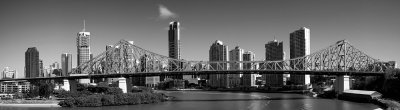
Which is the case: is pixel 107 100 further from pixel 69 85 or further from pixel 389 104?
pixel 389 104

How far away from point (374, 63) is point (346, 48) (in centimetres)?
564

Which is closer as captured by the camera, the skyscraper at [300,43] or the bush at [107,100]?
the bush at [107,100]

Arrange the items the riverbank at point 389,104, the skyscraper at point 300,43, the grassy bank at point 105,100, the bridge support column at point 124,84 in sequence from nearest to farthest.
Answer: the riverbank at point 389,104 < the grassy bank at point 105,100 < the bridge support column at point 124,84 < the skyscraper at point 300,43

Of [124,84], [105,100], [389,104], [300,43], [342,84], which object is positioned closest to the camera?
[389,104]

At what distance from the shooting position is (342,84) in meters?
71.3

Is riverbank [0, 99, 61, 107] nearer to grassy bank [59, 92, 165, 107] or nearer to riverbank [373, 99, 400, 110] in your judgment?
grassy bank [59, 92, 165, 107]

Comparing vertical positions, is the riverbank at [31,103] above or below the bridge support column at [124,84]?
below

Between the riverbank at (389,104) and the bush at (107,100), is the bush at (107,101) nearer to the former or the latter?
the bush at (107,100)

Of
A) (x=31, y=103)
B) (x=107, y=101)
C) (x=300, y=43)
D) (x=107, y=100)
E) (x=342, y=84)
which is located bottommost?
(x=31, y=103)

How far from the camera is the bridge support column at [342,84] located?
231 ft

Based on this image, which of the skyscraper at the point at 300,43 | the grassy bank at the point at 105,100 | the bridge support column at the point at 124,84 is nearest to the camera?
the grassy bank at the point at 105,100

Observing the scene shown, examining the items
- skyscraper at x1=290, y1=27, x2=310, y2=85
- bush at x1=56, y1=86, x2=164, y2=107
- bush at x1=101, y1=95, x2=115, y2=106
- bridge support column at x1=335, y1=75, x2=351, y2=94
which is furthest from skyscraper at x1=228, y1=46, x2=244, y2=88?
bush at x1=101, y1=95, x2=115, y2=106

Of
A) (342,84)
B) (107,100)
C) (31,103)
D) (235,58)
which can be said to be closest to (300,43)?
(235,58)

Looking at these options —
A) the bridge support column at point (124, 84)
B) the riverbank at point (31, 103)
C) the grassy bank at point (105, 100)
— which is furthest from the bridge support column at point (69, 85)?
the grassy bank at point (105, 100)
